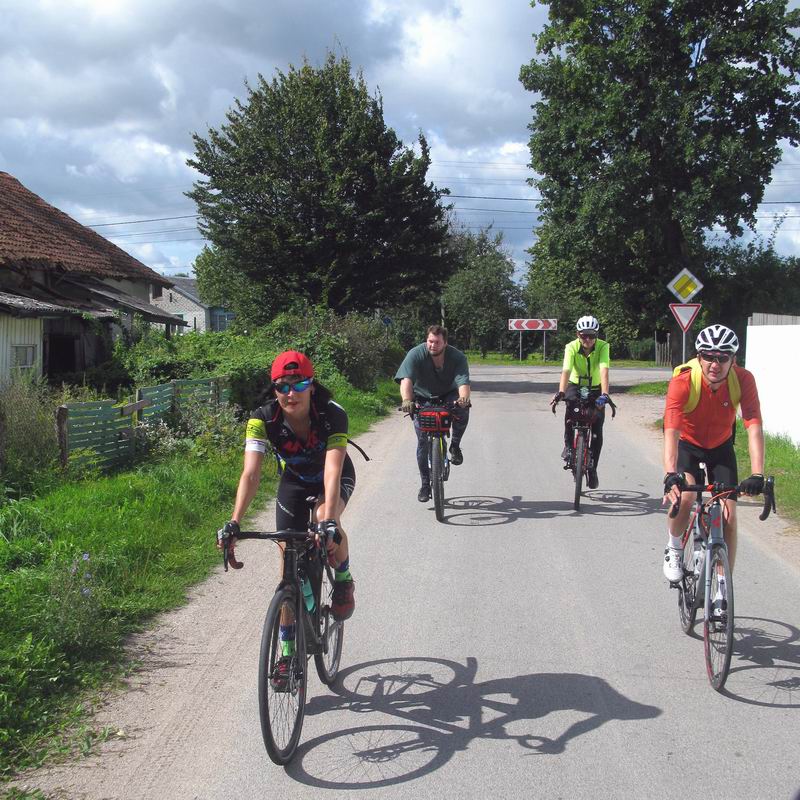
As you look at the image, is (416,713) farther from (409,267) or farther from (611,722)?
(409,267)

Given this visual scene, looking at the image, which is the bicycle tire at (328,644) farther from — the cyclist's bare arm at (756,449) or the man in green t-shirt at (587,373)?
the man in green t-shirt at (587,373)

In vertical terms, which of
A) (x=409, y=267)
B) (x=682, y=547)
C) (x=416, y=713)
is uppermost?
(x=409, y=267)

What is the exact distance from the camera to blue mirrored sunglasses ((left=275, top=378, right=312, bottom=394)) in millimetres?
4090

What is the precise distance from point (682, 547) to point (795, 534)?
3223 millimetres

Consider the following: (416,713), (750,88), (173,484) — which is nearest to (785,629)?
(416,713)

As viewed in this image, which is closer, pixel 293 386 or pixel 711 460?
pixel 293 386

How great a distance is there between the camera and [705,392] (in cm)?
504

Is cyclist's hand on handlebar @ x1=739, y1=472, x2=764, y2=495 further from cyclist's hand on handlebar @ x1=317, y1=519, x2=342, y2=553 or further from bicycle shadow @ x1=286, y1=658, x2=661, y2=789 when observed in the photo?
cyclist's hand on handlebar @ x1=317, y1=519, x2=342, y2=553

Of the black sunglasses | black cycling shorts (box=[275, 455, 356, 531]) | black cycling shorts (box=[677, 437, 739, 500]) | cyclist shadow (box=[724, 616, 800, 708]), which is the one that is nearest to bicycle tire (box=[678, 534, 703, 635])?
cyclist shadow (box=[724, 616, 800, 708])

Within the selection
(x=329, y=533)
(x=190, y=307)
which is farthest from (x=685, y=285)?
(x=190, y=307)

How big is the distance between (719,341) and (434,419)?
13.4 feet

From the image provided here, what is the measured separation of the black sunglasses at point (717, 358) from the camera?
189 inches

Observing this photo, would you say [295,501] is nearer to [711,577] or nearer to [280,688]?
[280,688]

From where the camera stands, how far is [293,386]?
4.09 metres
